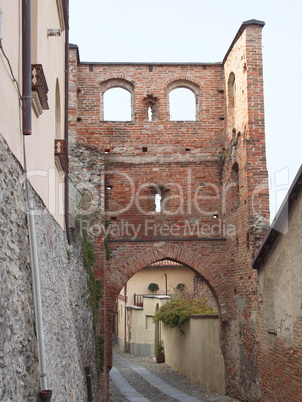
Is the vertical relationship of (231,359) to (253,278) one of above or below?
below

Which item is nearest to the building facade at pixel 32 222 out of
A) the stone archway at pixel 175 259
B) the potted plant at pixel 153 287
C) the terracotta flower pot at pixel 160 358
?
the stone archway at pixel 175 259

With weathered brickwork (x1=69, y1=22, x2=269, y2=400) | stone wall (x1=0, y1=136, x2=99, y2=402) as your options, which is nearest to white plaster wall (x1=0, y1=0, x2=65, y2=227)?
stone wall (x1=0, y1=136, x2=99, y2=402)

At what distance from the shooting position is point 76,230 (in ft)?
33.3

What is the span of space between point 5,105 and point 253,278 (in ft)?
27.3

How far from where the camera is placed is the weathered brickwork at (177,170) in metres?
12.3

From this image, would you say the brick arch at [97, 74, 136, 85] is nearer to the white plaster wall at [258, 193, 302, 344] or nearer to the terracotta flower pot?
the white plaster wall at [258, 193, 302, 344]

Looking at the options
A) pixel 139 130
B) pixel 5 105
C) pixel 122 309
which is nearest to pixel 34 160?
pixel 5 105

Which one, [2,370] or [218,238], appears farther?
[218,238]

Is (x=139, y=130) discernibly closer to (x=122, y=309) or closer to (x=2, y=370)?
(x=2, y=370)

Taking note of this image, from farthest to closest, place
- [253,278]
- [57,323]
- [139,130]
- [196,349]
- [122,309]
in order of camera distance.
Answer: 1. [122,309]
2. [196,349]
3. [139,130]
4. [253,278]
5. [57,323]

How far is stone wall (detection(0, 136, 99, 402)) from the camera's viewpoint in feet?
11.6

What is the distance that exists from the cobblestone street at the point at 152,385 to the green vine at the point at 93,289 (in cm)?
184

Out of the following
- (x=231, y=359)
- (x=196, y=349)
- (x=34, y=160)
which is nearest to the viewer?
(x=34, y=160)

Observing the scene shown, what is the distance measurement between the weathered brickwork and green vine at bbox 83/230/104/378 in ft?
1.12
